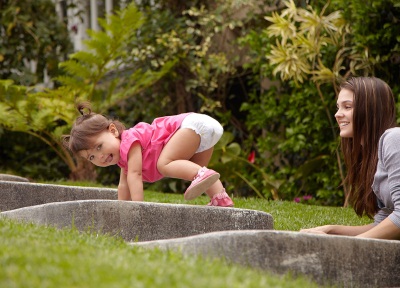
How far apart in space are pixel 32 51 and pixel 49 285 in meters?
11.0

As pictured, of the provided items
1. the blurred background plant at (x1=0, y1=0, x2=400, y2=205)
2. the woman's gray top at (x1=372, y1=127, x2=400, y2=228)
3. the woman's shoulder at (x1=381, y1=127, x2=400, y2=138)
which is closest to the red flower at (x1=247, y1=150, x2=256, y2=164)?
the blurred background plant at (x1=0, y1=0, x2=400, y2=205)

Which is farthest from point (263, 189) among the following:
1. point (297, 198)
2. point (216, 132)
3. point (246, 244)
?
point (246, 244)

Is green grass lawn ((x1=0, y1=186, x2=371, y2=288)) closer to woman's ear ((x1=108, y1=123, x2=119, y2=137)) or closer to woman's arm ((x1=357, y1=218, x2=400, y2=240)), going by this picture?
woman's arm ((x1=357, y1=218, x2=400, y2=240))

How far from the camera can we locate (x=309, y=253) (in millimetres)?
3074

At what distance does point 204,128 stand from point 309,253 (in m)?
2.07

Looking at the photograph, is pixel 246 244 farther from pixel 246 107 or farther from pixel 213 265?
pixel 246 107

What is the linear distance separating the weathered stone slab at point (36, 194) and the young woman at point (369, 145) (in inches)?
82.9

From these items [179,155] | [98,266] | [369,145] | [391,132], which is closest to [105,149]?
[179,155]

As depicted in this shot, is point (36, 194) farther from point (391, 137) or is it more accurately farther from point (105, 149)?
point (391, 137)

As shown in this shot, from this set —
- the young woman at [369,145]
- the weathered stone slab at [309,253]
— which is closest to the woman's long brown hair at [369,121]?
the young woman at [369,145]

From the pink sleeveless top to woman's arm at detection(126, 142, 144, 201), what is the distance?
0.16 feet

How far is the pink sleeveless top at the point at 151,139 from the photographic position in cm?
495

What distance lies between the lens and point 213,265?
2.67 metres

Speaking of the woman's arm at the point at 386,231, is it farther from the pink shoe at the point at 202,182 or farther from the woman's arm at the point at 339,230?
the pink shoe at the point at 202,182
